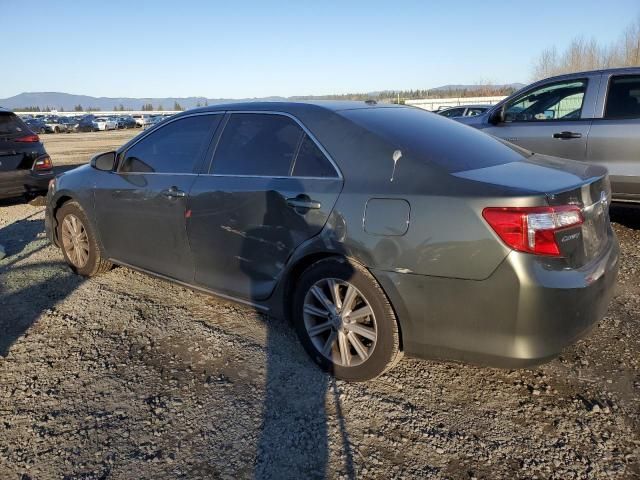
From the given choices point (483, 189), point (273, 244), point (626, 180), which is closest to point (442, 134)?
point (483, 189)

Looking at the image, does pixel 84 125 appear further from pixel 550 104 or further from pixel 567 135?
pixel 567 135

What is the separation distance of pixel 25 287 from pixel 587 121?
6.10m

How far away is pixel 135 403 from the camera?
9.11ft

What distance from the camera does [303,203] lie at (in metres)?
2.91

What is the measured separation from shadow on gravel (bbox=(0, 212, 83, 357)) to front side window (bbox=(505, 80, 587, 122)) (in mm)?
5457

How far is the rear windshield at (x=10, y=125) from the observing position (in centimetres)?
745

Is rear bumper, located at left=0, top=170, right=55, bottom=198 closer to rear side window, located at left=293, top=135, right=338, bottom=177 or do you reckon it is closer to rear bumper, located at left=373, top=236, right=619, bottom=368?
rear side window, located at left=293, top=135, right=338, bottom=177

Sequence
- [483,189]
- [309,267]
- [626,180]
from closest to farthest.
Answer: [483,189]
[309,267]
[626,180]

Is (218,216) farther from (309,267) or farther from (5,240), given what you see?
(5,240)

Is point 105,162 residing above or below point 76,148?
above

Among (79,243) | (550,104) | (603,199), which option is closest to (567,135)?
(550,104)

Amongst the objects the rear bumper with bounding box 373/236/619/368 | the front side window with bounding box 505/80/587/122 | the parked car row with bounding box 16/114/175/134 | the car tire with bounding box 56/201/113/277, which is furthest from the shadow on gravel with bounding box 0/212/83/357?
the parked car row with bounding box 16/114/175/134

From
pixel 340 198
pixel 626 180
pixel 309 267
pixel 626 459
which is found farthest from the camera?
pixel 626 180

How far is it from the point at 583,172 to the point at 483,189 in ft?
2.88
